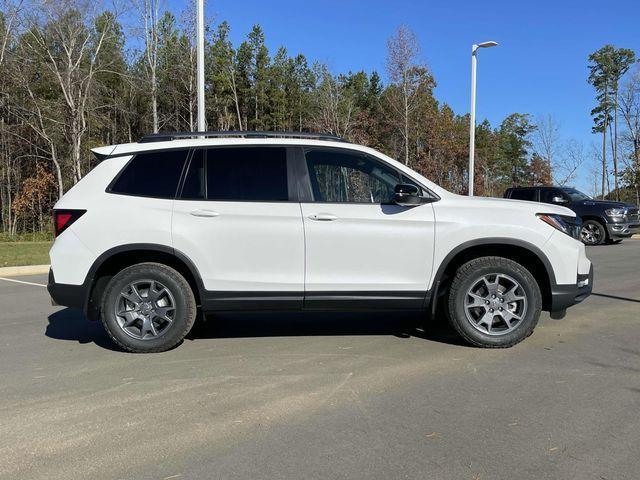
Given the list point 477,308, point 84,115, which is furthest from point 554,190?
point 84,115

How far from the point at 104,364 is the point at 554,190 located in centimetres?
1666

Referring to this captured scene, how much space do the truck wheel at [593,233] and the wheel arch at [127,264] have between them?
1583cm

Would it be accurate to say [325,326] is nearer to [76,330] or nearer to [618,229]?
[76,330]

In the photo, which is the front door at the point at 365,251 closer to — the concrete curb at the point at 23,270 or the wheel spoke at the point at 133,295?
the wheel spoke at the point at 133,295

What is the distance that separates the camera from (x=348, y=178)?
5.39m

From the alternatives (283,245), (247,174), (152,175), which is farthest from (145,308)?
(247,174)

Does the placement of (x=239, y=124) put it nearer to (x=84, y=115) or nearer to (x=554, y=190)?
(x=84, y=115)

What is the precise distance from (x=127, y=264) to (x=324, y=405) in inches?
103

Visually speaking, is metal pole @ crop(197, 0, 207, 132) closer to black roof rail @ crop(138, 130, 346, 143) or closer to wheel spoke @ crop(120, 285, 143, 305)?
black roof rail @ crop(138, 130, 346, 143)

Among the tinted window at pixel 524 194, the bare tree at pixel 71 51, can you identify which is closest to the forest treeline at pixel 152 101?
the bare tree at pixel 71 51

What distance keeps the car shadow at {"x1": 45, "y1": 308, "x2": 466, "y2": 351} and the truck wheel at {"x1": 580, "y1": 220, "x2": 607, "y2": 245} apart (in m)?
13.3

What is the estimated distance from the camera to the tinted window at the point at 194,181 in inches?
206

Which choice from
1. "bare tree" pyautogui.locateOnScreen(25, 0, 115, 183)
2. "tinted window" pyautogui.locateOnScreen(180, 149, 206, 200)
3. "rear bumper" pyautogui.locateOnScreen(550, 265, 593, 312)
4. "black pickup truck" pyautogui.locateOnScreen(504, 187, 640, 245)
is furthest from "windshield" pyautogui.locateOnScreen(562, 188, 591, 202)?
"bare tree" pyautogui.locateOnScreen(25, 0, 115, 183)

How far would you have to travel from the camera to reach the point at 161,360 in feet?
16.8
